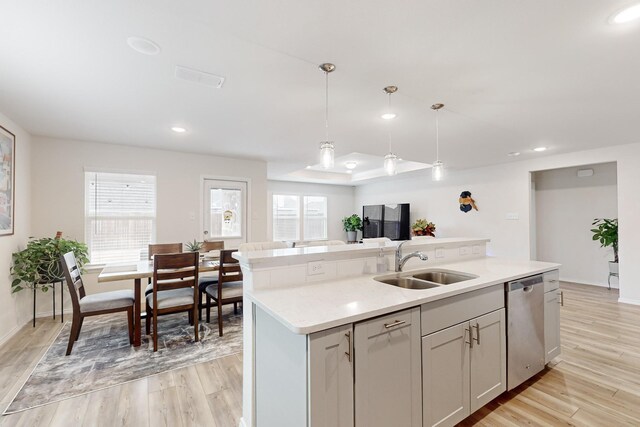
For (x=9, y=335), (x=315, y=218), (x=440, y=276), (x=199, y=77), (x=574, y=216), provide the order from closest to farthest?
(x=199, y=77)
(x=440, y=276)
(x=9, y=335)
(x=574, y=216)
(x=315, y=218)

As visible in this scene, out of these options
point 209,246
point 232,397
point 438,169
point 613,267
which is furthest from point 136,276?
point 613,267

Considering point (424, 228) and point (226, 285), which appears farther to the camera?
point (424, 228)

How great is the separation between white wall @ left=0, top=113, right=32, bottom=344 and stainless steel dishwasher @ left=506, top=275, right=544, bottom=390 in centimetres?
481

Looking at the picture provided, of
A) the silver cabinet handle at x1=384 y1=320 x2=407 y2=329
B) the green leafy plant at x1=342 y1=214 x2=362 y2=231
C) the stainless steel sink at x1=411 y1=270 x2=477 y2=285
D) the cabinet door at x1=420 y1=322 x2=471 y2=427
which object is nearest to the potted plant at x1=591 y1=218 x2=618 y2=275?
the stainless steel sink at x1=411 y1=270 x2=477 y2=285

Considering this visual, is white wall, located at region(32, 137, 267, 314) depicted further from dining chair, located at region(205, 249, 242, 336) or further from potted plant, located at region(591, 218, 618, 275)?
potted plant, located at region(591, 218, 618, 275)

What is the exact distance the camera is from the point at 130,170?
4438mm

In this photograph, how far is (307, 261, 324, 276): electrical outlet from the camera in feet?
6.41

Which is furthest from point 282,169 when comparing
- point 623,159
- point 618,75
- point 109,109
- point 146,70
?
point 623,159

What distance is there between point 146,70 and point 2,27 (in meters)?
0.74

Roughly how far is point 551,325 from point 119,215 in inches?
214

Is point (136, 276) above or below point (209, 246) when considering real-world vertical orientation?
below

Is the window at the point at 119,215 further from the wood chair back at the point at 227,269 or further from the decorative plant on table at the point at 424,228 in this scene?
the decorative plant on table at the point at 424,228

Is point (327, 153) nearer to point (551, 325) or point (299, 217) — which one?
point (551, 325)

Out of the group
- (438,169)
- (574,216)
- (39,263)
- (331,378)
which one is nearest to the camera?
(331,378)
